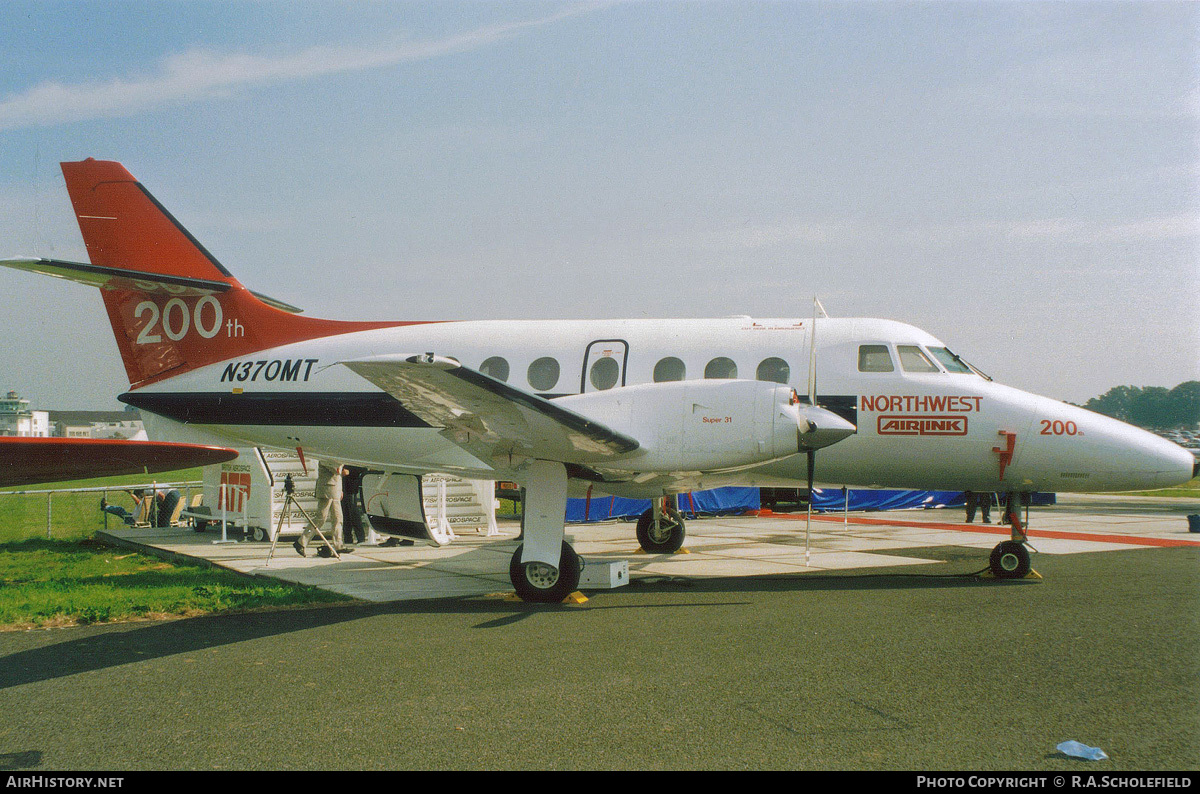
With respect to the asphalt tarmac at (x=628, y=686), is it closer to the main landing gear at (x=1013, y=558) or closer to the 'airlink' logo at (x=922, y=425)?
the main landing gear at (x=1013, y=558)

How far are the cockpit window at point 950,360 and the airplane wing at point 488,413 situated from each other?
4.39m

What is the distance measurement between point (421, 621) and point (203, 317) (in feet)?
21.4

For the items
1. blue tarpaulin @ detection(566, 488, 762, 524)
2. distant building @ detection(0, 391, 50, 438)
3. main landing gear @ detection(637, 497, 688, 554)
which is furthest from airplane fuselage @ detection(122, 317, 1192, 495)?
blue tarpaulin @ detection(566, 488, 762, 524)

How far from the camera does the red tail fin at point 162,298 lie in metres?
11.6

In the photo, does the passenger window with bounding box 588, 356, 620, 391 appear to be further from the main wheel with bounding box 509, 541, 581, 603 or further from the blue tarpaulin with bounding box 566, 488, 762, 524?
the blue tarpaulin with bounding box 566, 488, 762, 524

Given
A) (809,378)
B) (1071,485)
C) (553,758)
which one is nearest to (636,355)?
(809,378)

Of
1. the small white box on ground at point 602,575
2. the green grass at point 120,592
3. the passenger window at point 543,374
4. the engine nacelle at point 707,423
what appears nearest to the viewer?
the green grass at point 120,592

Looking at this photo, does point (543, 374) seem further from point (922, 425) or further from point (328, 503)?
point (328, 503)

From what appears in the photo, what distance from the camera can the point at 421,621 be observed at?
7.73m

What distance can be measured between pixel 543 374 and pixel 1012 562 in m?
6.10

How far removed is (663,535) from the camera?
13.2m

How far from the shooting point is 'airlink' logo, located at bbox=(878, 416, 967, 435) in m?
9.97

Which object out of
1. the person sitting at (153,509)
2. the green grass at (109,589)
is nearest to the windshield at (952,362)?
the green grass at (109,589)

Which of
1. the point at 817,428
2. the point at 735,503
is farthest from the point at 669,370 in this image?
the point at 735,503
